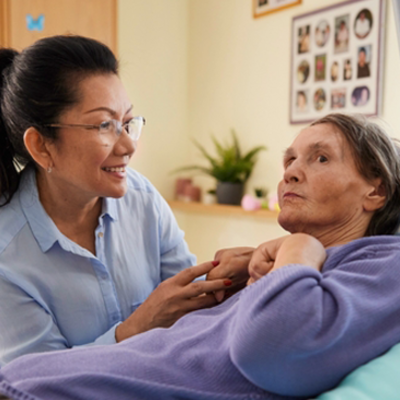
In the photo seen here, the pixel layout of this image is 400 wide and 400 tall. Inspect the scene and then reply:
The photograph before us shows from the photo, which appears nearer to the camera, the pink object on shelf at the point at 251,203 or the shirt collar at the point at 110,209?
the shirt collar at the point at 110,209

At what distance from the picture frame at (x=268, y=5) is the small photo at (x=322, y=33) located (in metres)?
0.25

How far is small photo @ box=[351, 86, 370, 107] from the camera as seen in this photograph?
3.01 metres

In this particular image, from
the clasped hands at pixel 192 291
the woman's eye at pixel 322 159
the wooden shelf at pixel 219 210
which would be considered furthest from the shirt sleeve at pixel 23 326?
the wooden shelf at pixel 219 210

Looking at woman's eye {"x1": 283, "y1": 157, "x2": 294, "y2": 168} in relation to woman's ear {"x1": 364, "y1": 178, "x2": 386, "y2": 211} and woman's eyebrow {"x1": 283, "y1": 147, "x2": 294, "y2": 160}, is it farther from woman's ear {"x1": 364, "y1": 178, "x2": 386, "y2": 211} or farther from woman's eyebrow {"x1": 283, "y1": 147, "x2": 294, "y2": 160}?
woman's ear {"x1": 364, "y1": 178, "x2": 386, "y2": 211}

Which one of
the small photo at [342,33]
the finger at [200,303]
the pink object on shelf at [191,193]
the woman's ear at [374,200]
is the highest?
the small photo at [342,33]

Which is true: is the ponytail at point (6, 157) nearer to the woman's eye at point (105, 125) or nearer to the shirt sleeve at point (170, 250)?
the woman's eye at point (105, 125)

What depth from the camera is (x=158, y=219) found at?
1.64 metres

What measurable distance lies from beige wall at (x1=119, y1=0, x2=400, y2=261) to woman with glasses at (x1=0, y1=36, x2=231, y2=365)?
7.11 ft

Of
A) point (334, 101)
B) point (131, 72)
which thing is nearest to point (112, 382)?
point (334, 101)

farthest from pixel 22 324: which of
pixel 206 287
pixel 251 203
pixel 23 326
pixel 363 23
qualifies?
pixel 363 23

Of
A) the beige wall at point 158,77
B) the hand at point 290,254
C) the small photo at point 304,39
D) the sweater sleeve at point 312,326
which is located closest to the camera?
the sweater sleeve at point 312,326

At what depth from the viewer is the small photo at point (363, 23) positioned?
2.97 m

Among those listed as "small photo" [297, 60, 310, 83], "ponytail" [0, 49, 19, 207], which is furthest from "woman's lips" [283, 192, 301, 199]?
"small photo" [297, 60, 310, 83]

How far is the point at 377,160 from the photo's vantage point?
44.2 inches
